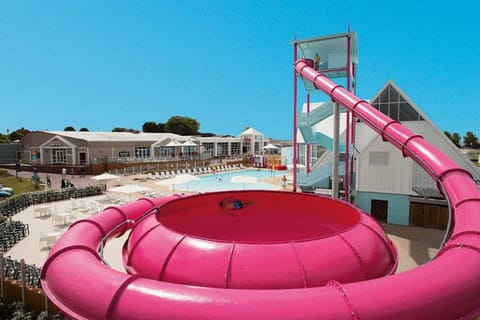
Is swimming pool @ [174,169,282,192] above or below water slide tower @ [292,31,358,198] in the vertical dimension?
below

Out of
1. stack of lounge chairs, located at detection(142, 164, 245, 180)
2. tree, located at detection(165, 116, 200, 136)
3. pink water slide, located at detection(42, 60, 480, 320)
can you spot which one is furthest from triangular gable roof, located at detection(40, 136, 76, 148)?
tree, located at detection(165, 116, 200, 136)

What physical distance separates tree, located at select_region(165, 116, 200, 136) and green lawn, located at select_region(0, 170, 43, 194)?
198 feet

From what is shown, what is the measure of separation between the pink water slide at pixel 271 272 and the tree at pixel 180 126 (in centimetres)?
9233

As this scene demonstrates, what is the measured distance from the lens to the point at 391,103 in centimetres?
2331

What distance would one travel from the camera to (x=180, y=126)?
9850 centimetres

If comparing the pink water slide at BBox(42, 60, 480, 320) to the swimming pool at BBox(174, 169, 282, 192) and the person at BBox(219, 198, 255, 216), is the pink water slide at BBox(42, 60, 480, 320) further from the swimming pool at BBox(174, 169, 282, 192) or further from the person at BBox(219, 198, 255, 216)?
the swimming pool at BBox(174, 169, 282, 192)

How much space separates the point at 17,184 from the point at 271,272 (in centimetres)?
3801

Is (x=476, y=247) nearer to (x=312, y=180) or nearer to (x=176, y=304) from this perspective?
(x=176, y=304)

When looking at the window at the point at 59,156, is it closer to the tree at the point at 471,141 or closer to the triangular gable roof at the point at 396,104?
the triangular gable roof at the point at 396,104

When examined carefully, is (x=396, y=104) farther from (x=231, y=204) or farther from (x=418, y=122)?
(x=231, y=204)

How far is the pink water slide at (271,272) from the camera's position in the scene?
10.2ft

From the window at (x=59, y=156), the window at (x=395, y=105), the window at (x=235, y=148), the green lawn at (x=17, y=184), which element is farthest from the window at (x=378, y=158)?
the window at (x=235, y=148)

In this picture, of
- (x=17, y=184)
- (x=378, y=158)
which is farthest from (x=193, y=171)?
(x=378, y=158)

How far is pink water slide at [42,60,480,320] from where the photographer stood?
3100 millimetres
